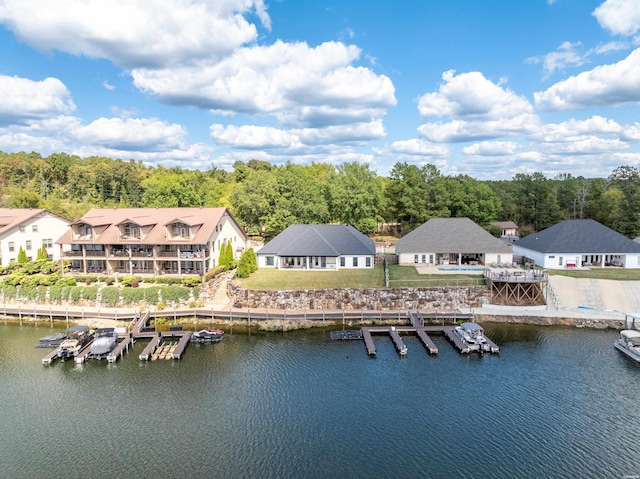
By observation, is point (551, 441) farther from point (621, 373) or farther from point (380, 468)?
point (621, 373)

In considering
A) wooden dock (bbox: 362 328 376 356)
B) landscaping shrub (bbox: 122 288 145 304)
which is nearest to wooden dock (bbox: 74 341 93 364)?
landscaping shrub (bbox: 122 288 145 304)

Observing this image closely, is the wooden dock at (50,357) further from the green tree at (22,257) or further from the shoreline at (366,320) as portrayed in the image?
the green tree at (22,257)

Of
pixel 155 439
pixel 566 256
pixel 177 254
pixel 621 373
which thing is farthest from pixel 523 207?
pixel 155 439

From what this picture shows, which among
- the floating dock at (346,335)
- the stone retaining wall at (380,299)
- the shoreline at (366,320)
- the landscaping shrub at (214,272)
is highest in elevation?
the landscaping shrub at (214,272)

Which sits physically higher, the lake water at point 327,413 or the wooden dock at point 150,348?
the wooden dock at point 150,348

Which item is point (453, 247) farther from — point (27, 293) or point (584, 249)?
point (27, 293)

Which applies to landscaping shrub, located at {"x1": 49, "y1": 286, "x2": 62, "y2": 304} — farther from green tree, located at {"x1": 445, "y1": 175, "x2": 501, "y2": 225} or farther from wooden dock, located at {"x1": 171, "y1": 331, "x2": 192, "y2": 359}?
green tree, located at {"x1": 445, "y1": 175, "x2": 501, "y2": 225}

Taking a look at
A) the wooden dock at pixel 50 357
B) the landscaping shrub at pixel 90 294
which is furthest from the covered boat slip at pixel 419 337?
the landscaping shrub at pixel 90 294

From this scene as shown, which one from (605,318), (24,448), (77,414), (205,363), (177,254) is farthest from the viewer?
(177,254)

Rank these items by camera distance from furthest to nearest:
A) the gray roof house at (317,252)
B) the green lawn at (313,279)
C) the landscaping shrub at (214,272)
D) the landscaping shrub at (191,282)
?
the gray roof house at (317,252) < the landscaping shrub at (214,272) < the landscaping shrub at (191,282) < the green lawn at (313,279)
